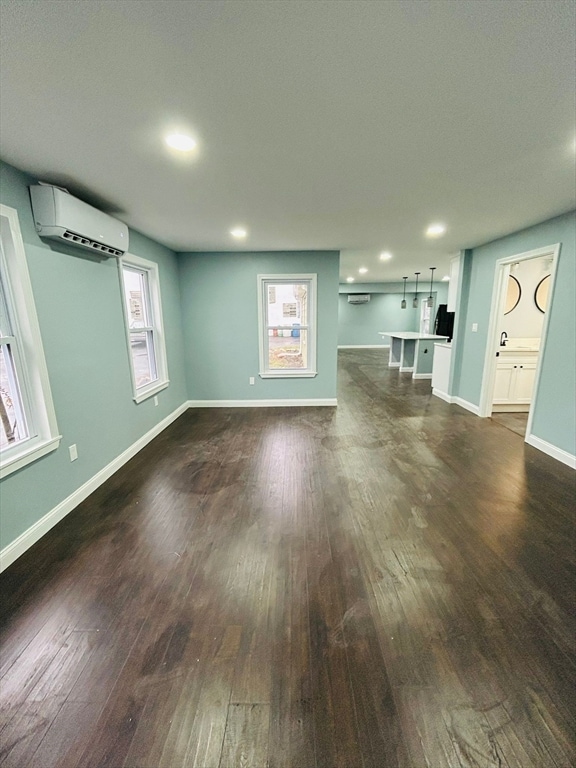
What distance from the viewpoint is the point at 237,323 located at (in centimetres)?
495

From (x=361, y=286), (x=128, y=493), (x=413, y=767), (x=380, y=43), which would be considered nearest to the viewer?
(x=413, y=767)

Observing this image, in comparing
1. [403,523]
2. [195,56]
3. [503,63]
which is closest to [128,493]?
[403,523]

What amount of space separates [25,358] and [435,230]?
4.24 m

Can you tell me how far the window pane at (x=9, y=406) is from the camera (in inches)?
81.6

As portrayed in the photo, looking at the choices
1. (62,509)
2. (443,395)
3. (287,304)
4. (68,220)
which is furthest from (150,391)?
(443,395)

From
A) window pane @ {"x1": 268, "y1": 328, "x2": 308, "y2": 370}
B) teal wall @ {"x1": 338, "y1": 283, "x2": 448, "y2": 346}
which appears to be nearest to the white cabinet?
window pane @ {"x1": 268, "y1": 328, "x2": 308, "y2": 370}

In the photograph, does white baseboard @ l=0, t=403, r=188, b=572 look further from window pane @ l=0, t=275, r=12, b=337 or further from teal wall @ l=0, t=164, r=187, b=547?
window pane @ l=0, t=275, r=12, b=337

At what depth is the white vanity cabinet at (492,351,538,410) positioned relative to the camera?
456cm

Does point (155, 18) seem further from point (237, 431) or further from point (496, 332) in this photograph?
point (496, 332)

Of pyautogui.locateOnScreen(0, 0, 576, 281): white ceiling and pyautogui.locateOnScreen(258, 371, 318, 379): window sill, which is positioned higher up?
pyautogui.locateOnScreen(0, 0, 576, 281): white ceiling

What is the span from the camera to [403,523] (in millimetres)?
2287

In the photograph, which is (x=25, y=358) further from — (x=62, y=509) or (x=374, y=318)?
(x=374, y=318)

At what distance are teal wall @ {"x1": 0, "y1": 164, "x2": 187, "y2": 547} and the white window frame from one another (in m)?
0.07

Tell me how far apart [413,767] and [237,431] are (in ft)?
11.2
